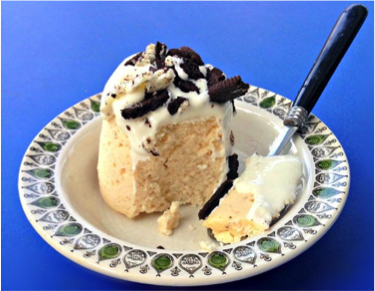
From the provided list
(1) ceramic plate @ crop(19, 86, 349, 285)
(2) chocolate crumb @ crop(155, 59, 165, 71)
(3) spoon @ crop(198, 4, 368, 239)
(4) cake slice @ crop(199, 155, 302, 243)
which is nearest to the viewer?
(1) ceramic plate @ crop(19, 86, 349, 285)

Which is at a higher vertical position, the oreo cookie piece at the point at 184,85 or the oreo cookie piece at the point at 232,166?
the oreo cookie piece at the point at 184,85

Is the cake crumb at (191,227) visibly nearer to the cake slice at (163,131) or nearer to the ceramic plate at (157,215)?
the ceramic plate at (157,215)

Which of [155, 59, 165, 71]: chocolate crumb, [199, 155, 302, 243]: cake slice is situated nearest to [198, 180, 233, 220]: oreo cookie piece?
[199, 155, 302, 243]: cake slice

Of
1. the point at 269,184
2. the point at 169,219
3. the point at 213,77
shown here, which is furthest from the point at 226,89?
the point at 169,219

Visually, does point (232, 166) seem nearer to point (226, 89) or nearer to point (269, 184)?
point (269, 184)

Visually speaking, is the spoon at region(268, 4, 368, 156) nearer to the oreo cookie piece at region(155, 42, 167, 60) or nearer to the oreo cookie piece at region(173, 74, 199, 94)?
the oreo cookie piece at region(173, 74, 199, 94)

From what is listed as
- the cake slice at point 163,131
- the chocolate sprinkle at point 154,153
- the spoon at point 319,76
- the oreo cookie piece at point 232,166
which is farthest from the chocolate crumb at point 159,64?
the spoon at point 319,76

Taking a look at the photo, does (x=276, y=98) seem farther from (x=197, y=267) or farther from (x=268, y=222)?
(x=197, y=267)

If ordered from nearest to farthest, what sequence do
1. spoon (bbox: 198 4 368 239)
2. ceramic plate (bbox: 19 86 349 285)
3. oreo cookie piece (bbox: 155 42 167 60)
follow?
ceramic plate (bbox: 19 86 349 285)
oreo cookie piece (bbox: 155 42 167 60)
spoon (bbox: 198 4 368 239)
